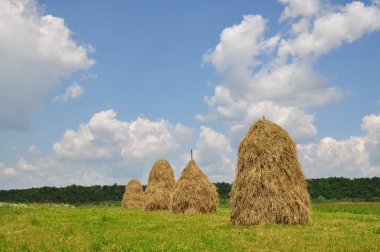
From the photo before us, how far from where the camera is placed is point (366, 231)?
17.1 m

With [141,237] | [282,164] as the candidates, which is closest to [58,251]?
[141,237]

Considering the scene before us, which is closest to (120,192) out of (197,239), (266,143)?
(266,143)

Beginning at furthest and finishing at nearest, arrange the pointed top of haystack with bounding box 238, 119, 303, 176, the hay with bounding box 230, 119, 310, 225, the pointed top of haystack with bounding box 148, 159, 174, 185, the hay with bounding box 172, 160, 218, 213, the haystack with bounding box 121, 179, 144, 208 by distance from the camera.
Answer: the haystack with bounding box 121, 179, 144, 208 < the pointed top of haystack with bounding box 148, 159, 174, 185 < the hay with bounding box 172, 160, 218, 213 < the pointed top of haystack with bounding box 238, 119, 303, 176 < the hay with bounding box 230, 119, 310, 225

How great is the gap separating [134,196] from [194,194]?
63.3 feet

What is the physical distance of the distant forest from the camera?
69500 millimetres

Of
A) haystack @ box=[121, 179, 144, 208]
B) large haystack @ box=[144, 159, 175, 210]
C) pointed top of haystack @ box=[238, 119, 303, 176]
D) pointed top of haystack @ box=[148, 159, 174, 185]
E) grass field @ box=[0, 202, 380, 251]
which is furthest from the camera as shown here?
haystack @ box=[121, 179, 144, 208]

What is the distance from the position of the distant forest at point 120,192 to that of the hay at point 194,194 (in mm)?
35251

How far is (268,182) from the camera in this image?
1992 centimetres

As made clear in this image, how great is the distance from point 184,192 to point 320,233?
1599 centimetres

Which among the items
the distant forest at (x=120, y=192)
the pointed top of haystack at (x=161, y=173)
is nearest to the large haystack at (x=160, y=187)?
the pointed top of haystack at (x=161, y=173)

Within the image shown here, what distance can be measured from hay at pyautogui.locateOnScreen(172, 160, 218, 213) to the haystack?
1814 cm

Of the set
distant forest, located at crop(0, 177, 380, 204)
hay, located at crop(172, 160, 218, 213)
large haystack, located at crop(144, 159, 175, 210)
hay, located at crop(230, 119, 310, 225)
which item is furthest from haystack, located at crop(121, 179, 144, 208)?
hay, located at crop(230, 119, 310, 225)

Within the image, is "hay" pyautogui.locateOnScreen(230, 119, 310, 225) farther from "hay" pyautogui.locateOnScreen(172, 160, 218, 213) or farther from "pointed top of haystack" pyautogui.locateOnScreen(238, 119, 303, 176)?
"hay" pyautogui.locateOnScreen(172, 160, 218, 213)

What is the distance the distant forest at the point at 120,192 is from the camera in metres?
69.5
